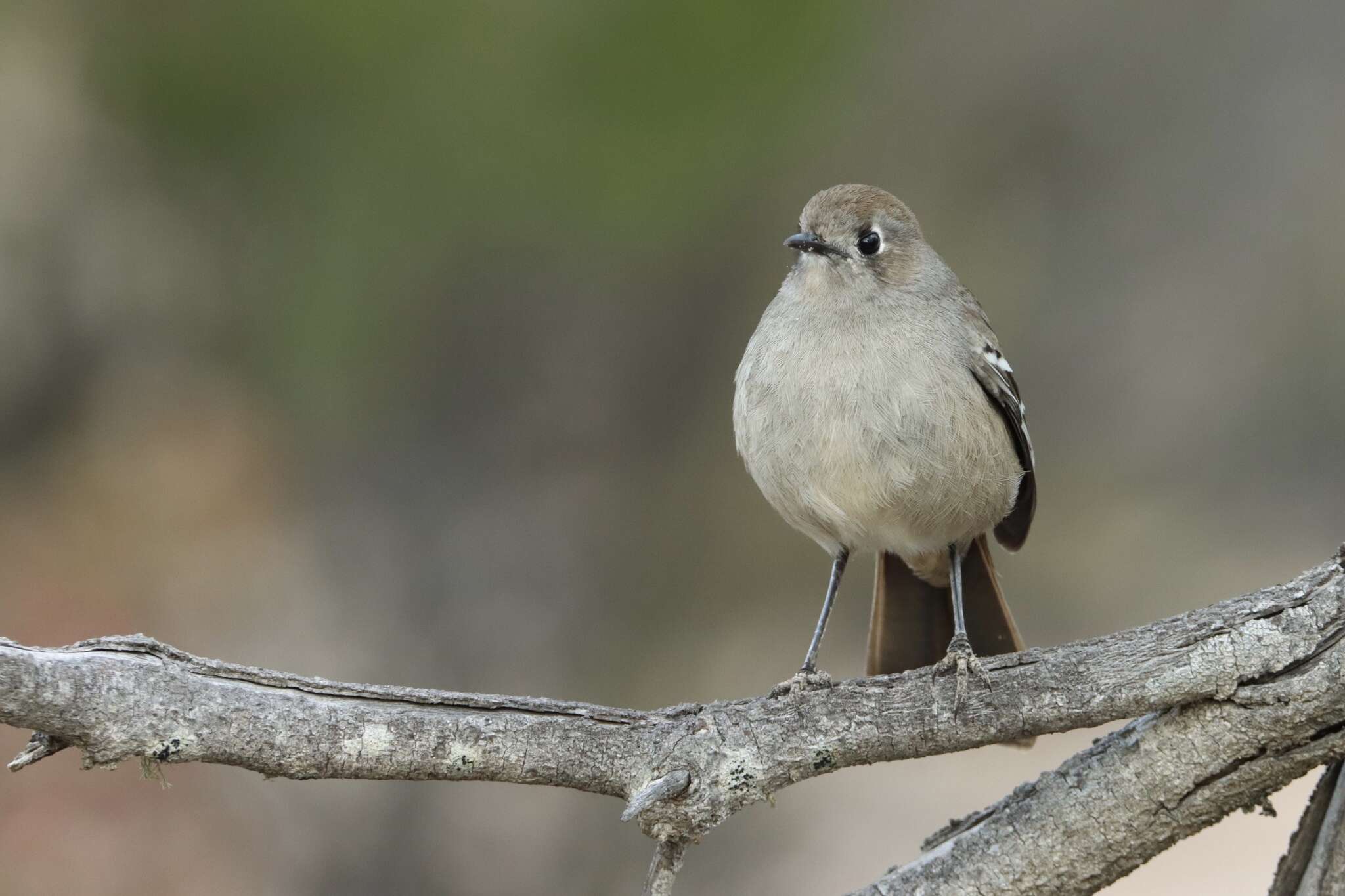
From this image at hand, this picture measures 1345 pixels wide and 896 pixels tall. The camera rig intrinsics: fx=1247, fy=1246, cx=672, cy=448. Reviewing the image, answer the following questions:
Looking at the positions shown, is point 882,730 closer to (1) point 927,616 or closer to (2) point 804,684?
(2) point 804,684

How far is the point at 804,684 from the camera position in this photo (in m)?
3.48

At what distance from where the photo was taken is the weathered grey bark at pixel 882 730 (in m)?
2.85

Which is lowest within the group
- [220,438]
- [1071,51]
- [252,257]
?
[220,438]

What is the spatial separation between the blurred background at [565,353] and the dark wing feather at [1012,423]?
198 centimetres

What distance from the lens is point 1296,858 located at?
3.08 m

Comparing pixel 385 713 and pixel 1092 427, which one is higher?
pixel 1092 427

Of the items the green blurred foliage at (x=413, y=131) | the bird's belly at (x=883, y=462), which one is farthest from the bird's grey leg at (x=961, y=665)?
the green blurred foliage at (x=413, y=131)

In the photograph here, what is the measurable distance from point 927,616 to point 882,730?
4.22 ft

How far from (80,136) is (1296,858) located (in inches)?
213

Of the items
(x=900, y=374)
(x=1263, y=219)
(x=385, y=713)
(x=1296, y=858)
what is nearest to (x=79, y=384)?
(x=385, y=713)

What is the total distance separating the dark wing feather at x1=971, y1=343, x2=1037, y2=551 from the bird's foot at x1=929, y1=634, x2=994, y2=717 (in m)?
0.98

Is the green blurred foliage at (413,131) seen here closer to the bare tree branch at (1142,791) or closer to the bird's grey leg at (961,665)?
the bird's grey leg at (961,665)

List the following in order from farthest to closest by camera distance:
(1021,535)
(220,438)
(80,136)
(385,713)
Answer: (220,438) < (80,136) < (1021,535) < (385,713)

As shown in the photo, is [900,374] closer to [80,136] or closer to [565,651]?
[565,651]
